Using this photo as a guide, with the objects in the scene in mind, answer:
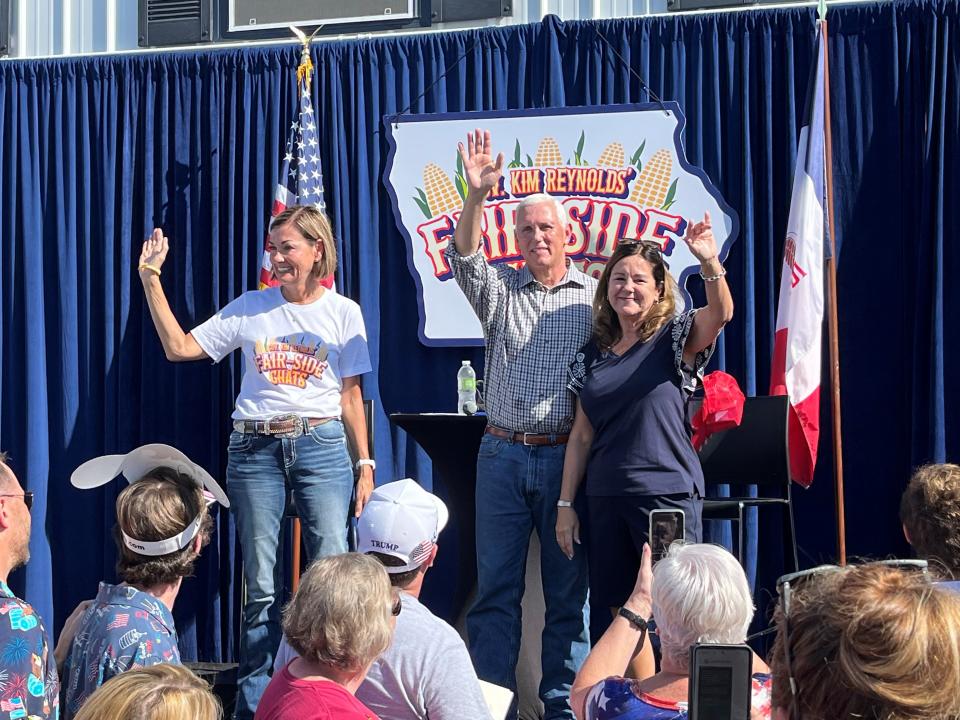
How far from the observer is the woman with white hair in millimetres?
1611

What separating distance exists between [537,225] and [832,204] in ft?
4.74

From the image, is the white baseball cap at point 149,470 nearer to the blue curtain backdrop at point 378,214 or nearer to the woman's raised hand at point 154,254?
the woman's raised hand at point 154,254

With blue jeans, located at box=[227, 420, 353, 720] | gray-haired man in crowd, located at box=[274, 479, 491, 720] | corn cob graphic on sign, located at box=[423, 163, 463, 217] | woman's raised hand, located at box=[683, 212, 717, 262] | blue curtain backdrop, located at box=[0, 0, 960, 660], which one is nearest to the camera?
gray-haired man in crowd, located at box=[274, 479, 491, 720]

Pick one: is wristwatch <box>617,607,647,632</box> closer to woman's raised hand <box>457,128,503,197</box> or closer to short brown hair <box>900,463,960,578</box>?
short brown hair <box>900,463,960,578</box>

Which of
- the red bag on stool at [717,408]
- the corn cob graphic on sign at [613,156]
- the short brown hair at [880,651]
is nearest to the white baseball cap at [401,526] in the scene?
the short brown hair at [880,651]

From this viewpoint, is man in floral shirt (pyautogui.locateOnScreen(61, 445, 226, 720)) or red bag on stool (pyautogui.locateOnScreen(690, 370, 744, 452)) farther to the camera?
red bag on stool (pyautogui.locateOnScreen(690, 370, 744, 452))

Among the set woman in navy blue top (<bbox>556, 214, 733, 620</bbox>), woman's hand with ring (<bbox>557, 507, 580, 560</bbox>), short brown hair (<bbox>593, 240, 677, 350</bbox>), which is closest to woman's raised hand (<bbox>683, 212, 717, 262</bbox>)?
woman in navy blue top (<bbox>556, 214, 733, 620</bbox>)

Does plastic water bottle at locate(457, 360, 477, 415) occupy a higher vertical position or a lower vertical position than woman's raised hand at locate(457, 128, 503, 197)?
lower

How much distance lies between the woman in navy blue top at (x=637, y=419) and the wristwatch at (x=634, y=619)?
0.97 meters

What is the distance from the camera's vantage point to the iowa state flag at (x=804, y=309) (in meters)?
3.93

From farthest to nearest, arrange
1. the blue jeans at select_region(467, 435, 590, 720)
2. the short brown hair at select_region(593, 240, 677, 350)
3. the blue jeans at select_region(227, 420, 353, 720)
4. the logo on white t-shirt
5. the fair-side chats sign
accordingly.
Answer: the fair-side chats sign < the logo on white t-shirt < the blue jeans at select_region(227, 420, 353, 720) < the blue jeans at select_region(467, 435, 590, 720) < the short brown hair at select_region(593, 240, 677, 350)

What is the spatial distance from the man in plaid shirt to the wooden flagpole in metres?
1.17

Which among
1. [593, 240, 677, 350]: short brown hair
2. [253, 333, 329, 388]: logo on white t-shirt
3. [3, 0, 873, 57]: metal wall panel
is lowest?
[253, 333, 329, 388]: logo on white t-shirt

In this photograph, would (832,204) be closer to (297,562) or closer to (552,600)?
(552,600)
